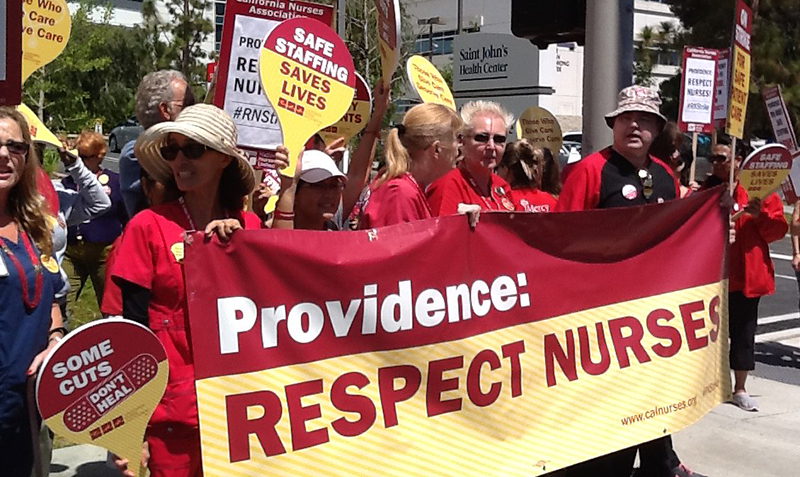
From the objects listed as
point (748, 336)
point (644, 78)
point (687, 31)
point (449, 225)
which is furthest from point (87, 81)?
point (449, 225)

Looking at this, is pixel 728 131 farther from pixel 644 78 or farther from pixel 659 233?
pixel 644 78

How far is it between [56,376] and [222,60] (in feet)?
7.82

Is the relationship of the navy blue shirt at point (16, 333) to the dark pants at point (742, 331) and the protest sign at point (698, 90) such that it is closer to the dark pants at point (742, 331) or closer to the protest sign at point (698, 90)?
the dark pants at point (742, 331)

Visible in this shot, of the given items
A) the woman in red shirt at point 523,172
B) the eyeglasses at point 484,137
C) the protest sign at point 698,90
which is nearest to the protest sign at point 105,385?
the eyeglasses at point 484,137

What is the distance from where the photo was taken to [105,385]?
266 cm

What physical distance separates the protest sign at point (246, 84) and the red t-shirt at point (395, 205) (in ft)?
2.01

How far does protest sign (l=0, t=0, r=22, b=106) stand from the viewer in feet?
9.72

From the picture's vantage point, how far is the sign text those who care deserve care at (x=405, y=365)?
3.23 m

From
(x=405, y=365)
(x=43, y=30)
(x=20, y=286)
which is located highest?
(x=43, y=30)

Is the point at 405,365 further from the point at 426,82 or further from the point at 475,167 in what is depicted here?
the point at 426,82

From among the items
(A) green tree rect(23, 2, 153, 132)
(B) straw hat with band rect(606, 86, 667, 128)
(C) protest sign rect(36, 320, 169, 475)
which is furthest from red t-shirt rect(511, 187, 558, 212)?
(A) green tree rect(23, 2, 153, 132)

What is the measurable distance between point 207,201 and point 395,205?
47.1 inches

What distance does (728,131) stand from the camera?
247 inches

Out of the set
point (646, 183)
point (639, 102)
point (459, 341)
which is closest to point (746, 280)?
point (646, 183)
